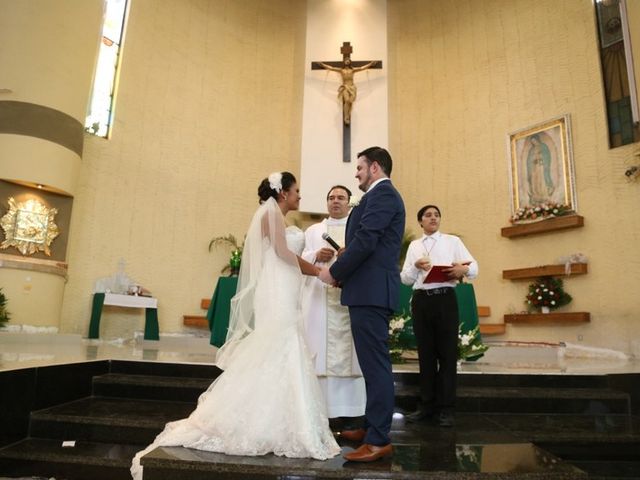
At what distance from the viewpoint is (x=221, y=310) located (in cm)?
612

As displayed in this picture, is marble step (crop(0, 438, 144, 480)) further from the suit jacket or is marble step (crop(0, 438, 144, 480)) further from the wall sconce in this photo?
the wall sconce

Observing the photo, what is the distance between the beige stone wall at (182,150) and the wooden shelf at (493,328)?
16.5 feet

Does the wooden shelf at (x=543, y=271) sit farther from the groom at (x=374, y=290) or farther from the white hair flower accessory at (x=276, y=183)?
the white hair flower accessory at (x=276, y=183)

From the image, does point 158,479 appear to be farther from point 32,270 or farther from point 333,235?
point 32,270

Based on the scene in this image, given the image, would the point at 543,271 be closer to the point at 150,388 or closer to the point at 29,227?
the point at 150,388

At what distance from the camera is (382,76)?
10672mm

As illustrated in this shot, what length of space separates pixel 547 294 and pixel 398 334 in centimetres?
414

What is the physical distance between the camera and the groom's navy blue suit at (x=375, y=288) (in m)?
2.53

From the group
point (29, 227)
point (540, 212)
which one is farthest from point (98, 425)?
point (540, 212)

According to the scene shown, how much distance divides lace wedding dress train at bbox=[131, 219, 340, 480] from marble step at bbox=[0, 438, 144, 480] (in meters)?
0.37

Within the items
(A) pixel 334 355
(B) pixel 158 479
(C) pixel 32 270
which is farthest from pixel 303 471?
Result: (C) pixel 32 270

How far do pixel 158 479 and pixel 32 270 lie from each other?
6293mm

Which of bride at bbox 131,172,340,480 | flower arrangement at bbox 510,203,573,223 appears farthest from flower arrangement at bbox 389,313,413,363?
flower arrangement at bbox 510,203,573,223

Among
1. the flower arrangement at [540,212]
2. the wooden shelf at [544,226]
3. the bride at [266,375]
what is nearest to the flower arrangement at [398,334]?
the bride at [266,375]
